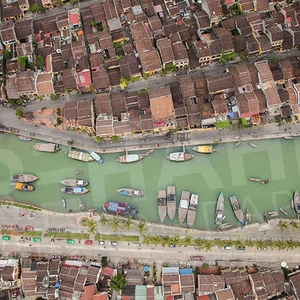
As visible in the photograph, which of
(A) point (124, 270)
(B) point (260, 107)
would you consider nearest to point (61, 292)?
(A) point (124, 270)

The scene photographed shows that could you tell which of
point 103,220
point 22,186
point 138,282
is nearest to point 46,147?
point 22,186

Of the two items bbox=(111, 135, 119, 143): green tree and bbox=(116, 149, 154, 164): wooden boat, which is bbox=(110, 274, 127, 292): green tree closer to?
bbox=(116, 149, 154, 164): wooden boat

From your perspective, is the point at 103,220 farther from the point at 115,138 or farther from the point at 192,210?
the point at 192,210

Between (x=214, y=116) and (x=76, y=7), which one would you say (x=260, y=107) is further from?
(x=76, y=7)

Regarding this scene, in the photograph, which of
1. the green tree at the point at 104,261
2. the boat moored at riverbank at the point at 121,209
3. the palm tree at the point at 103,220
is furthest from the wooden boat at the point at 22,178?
the green tree at the point at 104,261

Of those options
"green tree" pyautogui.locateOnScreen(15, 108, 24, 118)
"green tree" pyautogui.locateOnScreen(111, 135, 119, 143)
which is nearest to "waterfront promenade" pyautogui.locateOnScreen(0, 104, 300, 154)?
"green tree" pyautogui.locateOnScreen(111, 135, 119, 143)
